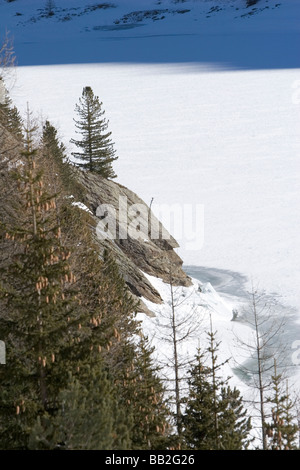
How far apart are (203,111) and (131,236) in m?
44.9

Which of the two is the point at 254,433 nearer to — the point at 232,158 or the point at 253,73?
the point at 232,158

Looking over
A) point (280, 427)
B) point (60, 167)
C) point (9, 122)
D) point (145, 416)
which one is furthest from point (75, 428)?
point (9, 122)

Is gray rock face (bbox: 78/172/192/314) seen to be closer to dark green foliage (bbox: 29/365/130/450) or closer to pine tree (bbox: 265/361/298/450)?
pine tree (bbox: 265/361/298/450)

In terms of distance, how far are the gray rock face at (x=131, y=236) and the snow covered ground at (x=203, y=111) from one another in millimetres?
2087

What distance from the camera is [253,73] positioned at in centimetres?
9312

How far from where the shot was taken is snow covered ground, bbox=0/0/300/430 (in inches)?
1690

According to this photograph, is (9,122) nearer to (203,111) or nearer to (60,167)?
(60,167)

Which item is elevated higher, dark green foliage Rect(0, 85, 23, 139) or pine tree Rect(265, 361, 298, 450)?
dark green foliage Rect(0, 85, 23, 139)

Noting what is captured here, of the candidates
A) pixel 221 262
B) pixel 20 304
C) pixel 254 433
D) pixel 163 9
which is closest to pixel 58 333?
pixel 20 304

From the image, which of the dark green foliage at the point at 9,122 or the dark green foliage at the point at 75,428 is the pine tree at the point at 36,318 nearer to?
the dark green foliage at the point at 75,428

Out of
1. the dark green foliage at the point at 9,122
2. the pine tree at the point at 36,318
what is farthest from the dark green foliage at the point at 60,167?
the pine tree at the point at 36,318

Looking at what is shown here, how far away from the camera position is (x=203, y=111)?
7419 centimetres

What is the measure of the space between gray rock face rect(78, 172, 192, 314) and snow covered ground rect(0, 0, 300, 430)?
6.85 ft

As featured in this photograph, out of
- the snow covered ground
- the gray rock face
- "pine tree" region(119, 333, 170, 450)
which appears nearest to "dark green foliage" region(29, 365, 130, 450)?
"pine tree" region(119, 333, 170, 450)
